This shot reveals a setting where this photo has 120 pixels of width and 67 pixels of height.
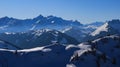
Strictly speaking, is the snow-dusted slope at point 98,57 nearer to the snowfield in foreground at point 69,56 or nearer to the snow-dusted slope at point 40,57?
the snowfield in foreground at point 69,56

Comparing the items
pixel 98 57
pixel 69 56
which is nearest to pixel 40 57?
pixel 69 56

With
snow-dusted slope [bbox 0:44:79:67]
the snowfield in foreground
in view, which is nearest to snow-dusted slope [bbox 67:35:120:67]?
the snowfield in foreground

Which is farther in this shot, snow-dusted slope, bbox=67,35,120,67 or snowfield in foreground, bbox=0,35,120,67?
snowfield in foreground, bbox=0,35,120,67

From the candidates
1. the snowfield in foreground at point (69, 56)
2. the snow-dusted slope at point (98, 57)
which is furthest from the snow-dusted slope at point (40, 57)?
the snow-dusted slope at point (98, 57)

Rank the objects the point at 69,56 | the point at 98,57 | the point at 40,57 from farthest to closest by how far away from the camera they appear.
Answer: the point at 40,57
the point at 69,56
the point at 98,57

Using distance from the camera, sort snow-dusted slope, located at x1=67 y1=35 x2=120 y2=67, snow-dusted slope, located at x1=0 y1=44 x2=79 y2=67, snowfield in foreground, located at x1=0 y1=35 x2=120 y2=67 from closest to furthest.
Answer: snow-dusted slope, located at x1=67 y1=35 x2=120 y2=67, snowfield in foreground, located at x1=0 y1=35 x2=120 y2=67, snow-dusted slope, located at x1=0 y1=44 x2=79 y2=67

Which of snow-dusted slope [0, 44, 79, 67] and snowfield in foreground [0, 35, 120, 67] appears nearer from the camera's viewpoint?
snowfield in foreground [0, 35, 120, 67]

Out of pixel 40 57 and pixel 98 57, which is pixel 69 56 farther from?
pixel 98 57

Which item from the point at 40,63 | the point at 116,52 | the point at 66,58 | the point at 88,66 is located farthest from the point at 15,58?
the point at 116,52

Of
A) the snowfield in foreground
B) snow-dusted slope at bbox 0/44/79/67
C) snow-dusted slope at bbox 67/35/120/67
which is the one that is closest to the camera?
snow-dusted slope at bbox 67/35/120/67

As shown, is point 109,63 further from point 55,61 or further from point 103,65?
point 55,61

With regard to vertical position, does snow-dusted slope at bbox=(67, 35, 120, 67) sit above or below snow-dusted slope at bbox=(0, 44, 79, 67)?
above

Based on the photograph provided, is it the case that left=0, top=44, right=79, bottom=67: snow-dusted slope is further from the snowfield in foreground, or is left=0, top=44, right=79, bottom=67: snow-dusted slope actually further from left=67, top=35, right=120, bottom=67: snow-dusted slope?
left=67, top=35, right=120, bottom=67: snow-dusted slope
